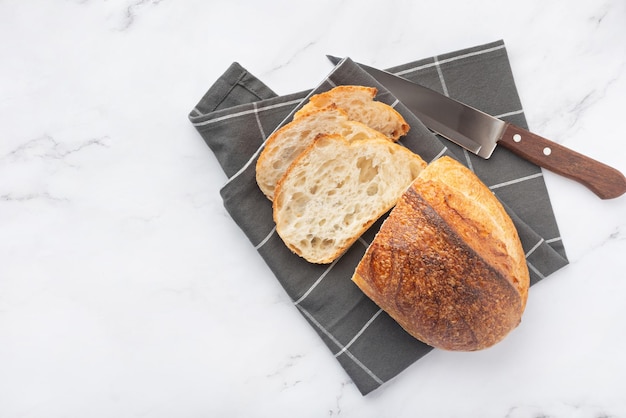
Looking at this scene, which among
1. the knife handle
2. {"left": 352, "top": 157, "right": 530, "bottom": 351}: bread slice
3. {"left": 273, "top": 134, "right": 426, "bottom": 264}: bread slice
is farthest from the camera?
the knife handle

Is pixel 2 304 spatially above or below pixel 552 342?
below

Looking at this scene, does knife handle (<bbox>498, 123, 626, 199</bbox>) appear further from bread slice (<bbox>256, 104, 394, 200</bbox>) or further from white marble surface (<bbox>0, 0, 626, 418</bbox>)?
bread slice (<bbox>256, 104, 394, 200</bbox>)

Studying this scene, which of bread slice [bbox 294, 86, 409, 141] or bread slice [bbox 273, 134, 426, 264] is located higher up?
bread slice [bbox 294, 86, 409, 141]

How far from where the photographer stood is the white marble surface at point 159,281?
2061mm

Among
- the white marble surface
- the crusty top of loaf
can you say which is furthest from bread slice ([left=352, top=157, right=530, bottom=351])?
the white marble surface

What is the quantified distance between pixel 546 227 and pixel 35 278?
1.88 metres

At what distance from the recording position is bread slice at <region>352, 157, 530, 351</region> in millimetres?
1697

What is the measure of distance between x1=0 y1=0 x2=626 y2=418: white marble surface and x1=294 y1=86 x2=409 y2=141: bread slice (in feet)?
1.54

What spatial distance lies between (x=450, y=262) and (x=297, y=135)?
0.66m

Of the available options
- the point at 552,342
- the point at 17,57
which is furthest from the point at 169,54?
the point at 552,342

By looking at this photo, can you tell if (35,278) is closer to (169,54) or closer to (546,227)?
(169,54)

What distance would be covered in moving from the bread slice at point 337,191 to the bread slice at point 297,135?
54 millimetres

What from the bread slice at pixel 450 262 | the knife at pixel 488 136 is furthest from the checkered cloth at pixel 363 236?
the bread slice at pixel 450 262

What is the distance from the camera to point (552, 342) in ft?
6.79
